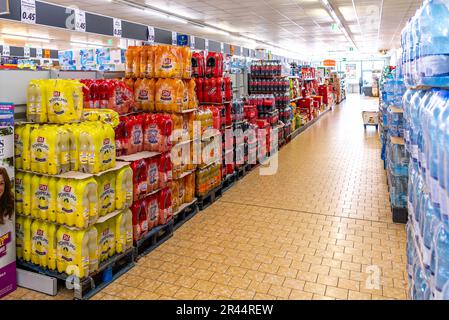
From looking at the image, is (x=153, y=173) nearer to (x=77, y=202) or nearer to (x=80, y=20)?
(x=77, y=202)

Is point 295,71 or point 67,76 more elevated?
point 295,71

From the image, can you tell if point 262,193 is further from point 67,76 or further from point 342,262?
point 67,76

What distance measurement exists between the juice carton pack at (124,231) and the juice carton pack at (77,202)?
356mm

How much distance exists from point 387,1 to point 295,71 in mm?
3550

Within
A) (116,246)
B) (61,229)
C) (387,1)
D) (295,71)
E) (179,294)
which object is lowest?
(179,294)

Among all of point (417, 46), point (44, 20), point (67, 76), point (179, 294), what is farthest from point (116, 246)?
point (44, 20)

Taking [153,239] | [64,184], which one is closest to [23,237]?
[64,184]

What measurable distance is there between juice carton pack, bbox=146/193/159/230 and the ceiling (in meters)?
8.55

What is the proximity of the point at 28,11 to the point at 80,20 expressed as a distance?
3.95ft

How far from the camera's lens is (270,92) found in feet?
32.7

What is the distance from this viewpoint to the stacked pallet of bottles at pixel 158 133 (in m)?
3.95

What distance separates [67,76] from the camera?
4043mm

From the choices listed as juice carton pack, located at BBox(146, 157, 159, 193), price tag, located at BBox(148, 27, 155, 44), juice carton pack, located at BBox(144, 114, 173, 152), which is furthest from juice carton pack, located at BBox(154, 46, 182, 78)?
price tag, located at BBox(148, 27, 155, 44)

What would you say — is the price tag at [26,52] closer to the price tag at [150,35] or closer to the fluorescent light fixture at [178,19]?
the fluorescent light fixture at [178,19]
